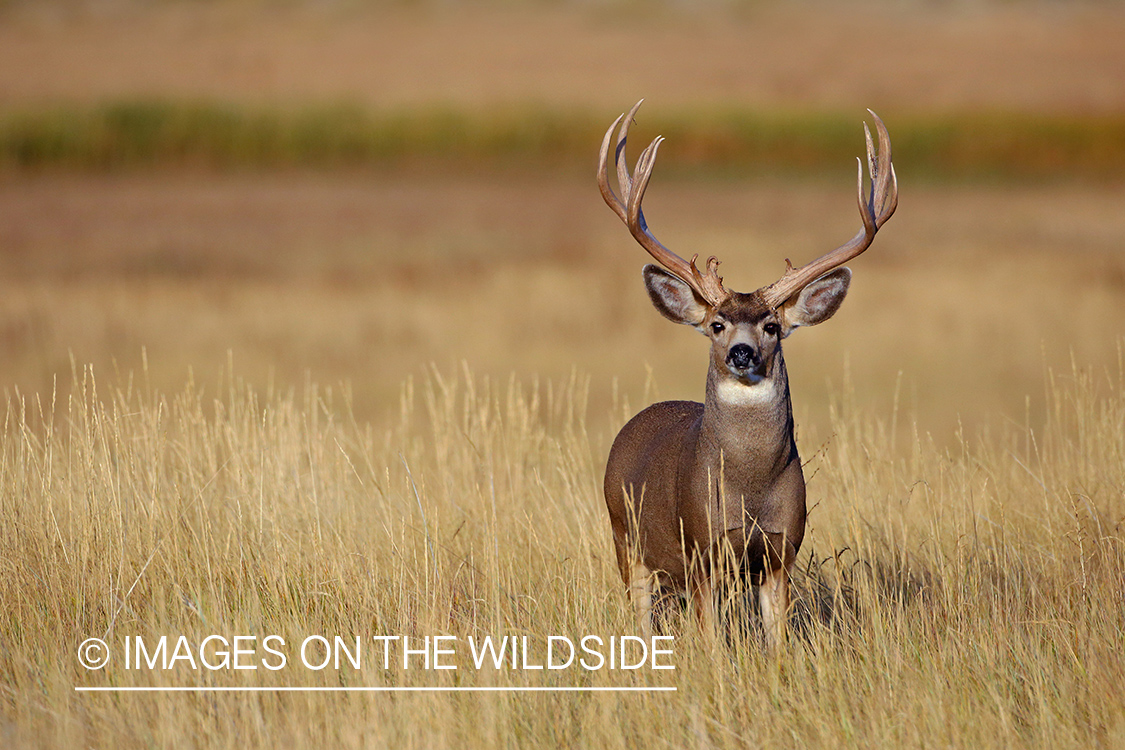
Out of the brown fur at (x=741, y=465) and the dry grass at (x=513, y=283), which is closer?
the brown fur at (x=741, y=465)

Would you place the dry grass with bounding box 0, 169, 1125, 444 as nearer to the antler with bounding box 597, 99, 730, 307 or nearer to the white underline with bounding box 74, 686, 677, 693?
the antler with bounding box 597, 99, 730, 307

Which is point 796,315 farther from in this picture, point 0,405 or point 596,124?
point 596,124

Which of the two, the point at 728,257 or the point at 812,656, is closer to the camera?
the point at 812,656

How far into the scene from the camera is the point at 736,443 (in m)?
4.86

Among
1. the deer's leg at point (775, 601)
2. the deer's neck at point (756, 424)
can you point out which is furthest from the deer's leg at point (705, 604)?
the deer's neck at point (756, 424)

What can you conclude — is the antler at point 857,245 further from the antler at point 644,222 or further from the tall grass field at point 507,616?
the tall grass field at point 507,616

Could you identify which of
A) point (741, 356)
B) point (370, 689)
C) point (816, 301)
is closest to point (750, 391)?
point (741, 356)

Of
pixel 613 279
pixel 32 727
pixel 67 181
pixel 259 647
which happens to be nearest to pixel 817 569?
pixel 259 647

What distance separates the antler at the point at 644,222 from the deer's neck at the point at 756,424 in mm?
369

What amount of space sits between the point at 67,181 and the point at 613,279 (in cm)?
1842

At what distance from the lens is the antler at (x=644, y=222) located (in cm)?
500

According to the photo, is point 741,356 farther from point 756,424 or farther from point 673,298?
point 673,298

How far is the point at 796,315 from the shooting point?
507 centimetres

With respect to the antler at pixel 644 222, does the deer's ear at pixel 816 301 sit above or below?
below
